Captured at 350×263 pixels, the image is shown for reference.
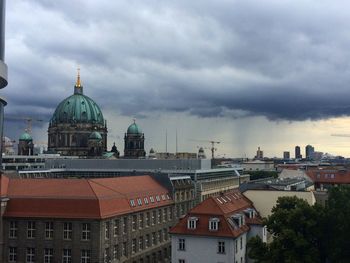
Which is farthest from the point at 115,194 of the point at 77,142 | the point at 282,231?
the point at 77,142

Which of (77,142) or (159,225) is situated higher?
(77,142)

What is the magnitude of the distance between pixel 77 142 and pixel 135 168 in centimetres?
7556

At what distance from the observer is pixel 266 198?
73.3 m

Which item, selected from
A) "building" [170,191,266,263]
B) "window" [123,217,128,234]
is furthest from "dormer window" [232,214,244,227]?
"window" [123,217,128,234]

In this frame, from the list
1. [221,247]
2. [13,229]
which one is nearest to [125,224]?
[13,229]

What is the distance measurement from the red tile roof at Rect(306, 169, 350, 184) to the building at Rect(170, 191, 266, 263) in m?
78.1

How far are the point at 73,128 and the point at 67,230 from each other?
5183 inches

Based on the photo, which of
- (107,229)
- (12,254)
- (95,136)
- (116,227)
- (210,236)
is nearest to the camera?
(210,236)

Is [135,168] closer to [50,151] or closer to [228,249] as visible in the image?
[228,249]

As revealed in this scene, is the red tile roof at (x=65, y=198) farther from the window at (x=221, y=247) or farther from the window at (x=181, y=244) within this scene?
the window at (x=221, y=247)

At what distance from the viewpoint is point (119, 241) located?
6425cm

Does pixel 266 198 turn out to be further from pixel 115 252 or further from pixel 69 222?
pixel 69 222

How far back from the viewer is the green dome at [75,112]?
191375 millimetres

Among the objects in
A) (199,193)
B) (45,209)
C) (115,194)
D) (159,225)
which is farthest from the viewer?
(199,193)
